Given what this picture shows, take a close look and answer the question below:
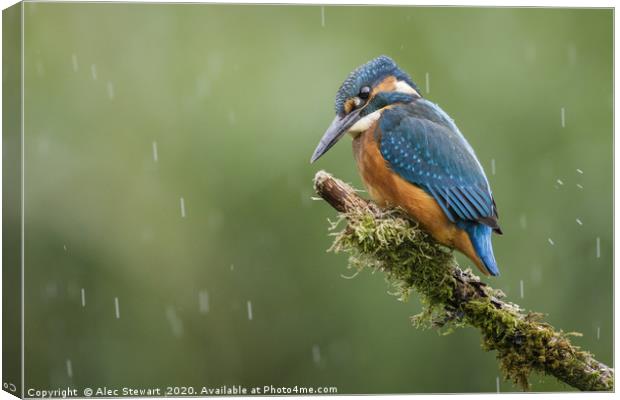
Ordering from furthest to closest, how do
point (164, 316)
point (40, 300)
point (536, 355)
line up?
point (164, 316), point (40, 300), point (536, 355)

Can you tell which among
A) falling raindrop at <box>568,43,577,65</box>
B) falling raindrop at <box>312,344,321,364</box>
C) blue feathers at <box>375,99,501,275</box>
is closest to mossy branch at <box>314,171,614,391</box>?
blue feathers at <box>375,99,501,275</box>

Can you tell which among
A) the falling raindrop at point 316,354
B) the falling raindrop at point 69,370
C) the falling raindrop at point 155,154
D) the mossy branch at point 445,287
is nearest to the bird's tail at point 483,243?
the mossy branch at point 445,287

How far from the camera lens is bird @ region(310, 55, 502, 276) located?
5648 millimetres

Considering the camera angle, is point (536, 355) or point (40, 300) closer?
point (536, 355)

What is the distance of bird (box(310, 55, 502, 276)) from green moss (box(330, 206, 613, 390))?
13 centimetres

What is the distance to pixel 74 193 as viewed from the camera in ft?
22.7

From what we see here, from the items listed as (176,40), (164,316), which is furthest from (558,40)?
(164,316)

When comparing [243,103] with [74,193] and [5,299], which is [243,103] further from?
[5,299]

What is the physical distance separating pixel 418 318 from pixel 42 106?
9.27 feet

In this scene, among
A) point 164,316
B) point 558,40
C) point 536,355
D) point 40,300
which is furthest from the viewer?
point 164,316

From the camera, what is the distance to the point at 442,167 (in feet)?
19.0

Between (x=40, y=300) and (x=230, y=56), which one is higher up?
(x=230, y=56)

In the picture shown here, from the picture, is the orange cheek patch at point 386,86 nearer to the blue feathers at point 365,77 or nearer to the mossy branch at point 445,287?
the blue feathers at point 365,77

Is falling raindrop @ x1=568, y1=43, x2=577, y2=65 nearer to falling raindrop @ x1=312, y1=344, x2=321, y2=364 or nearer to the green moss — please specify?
the green moss
